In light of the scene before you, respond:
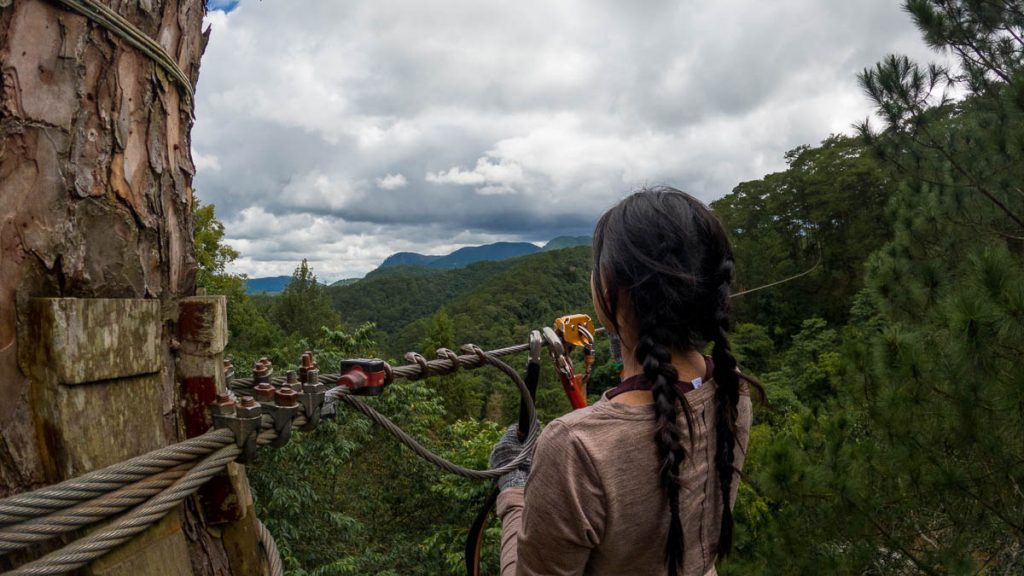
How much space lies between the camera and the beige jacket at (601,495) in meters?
A: 1.12

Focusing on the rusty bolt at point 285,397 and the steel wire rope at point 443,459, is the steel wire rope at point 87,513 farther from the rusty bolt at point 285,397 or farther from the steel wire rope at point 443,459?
the steel wire rope at point 443,459

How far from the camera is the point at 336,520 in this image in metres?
10.4

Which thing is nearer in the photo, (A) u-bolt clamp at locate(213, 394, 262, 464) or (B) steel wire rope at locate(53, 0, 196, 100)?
(B) steel wire rope at locate(53, 0, 196, 100)

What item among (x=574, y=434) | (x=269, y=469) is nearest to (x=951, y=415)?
(x=574, y=434)

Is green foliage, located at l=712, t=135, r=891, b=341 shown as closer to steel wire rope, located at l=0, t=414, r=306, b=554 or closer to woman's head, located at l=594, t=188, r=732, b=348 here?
woman's head, located at l=594, t=188, r=732, b=348

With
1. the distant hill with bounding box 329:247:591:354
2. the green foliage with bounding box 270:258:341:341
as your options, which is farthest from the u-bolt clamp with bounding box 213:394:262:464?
the distant hill with bounding box 329:247:591:354

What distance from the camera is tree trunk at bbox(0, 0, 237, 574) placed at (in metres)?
0.92

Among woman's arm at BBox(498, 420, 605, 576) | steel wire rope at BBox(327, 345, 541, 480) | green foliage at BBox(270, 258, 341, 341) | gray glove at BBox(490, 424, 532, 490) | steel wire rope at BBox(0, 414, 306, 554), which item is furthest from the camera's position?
green foliage at BBox(270, 258, 341, 341)

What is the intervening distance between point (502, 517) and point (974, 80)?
578 centimetres

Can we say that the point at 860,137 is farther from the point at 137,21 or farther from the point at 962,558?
the point at 137,21

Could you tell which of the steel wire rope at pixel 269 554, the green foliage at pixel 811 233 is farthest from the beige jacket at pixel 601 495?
the green foliage at pixel 811 233

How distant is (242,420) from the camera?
1.16 m

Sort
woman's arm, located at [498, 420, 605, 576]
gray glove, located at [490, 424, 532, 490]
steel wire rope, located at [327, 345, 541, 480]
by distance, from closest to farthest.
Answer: woman's arm, located at [498, 420, 605, 576] → steel wire rope, located at [327, 345, 541, 480] → gray glove, located at [490, 424, 532, 490]

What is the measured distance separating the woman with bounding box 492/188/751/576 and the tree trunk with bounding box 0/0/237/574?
0.69 meters
